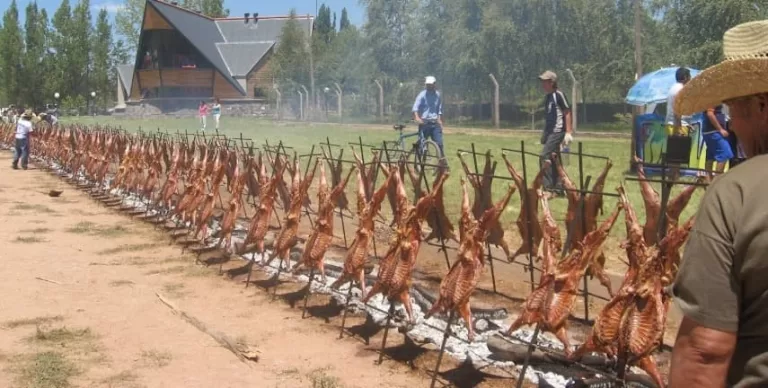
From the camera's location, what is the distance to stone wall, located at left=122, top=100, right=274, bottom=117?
5856 cm

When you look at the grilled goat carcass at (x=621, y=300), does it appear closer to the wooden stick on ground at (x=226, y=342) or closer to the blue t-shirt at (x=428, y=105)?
the wooden stick on ground at (x=226, y=342)

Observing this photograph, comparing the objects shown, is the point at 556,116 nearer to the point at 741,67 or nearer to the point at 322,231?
the point at 322,231

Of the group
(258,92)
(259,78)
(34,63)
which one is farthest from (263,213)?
(34,63)

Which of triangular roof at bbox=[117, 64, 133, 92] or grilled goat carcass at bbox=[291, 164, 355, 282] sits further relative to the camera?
triangular roof at bbox=[117, 64, 133, 92]

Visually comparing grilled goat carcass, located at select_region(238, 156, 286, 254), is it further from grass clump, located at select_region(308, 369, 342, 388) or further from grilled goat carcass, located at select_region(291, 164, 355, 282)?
grass clump, located at select_region(308, 369, 342, 388)

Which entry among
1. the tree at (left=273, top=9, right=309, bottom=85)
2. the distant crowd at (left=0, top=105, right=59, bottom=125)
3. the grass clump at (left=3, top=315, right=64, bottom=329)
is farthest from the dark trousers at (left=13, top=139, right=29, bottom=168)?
the tree at (left=273, top=9, right=309, bottom=85)

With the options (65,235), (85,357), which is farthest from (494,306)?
(65,235)

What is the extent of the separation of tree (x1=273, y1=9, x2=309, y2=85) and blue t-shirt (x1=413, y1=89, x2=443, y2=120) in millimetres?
38027

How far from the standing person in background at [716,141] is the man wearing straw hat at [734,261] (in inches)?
324

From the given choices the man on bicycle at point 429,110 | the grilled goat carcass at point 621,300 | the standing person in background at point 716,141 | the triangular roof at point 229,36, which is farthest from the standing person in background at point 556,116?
the triangular roof at point 229,36

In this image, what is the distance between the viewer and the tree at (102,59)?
2987 inches

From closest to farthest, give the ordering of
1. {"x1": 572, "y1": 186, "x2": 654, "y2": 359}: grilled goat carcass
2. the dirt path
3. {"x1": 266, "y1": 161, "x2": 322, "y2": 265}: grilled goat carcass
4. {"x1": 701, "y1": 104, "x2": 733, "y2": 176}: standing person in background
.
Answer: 1. {"x1": 572, "y1": 186, "x2": 654, "y2": 359}: grilled goat carcass
2. the dirt path
3. {"x1": 266, "y1": 161, "x2": 322, "y2": 265}: grilled goat carcass
4. {"x1": 701, "y1": 104, "x2": 733, "y2": 176}: standing person in background

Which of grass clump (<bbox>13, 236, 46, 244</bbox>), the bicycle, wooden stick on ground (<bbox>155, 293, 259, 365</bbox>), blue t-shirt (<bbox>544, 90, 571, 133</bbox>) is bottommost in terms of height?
grass clump (<bbox>13, 236, 46, 244</bbox>)

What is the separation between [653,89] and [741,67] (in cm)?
1285
